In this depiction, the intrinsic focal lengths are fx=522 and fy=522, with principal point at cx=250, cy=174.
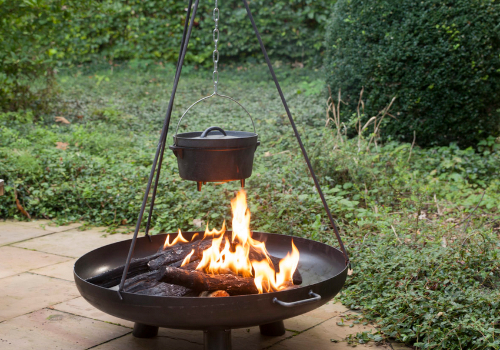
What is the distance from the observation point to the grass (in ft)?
8.83

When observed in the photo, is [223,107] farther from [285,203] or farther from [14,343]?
[14,343]

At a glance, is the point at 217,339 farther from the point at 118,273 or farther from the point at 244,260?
the point at 118,273

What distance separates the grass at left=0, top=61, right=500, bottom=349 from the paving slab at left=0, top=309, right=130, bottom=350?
1.30m

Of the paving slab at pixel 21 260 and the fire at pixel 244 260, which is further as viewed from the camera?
the paving slab at pixel 21 260

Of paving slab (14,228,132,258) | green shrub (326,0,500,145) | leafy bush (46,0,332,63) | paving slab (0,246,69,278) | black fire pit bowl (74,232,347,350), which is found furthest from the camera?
leafy bush (46,0,332,63)

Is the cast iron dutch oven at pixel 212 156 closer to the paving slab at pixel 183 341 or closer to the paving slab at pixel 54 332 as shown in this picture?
the paving slab at pixel 183 341

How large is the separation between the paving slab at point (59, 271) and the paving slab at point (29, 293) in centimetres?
6

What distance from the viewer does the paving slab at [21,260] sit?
11.7ft

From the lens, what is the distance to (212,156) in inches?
95.6

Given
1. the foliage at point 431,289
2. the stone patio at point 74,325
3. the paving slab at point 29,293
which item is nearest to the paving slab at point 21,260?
the stone patio at point 74,325

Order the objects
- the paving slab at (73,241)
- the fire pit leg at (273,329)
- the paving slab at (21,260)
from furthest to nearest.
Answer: the paving slab at (73,241), the paving slab at (21,260), the fire pit leg at (273,329)

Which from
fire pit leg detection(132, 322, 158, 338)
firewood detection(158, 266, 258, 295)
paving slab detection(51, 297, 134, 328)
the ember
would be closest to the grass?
the ember

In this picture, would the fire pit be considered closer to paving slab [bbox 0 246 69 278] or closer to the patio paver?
paving slab [bbox 0 246 69 278]

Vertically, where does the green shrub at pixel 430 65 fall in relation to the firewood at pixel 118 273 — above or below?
above
